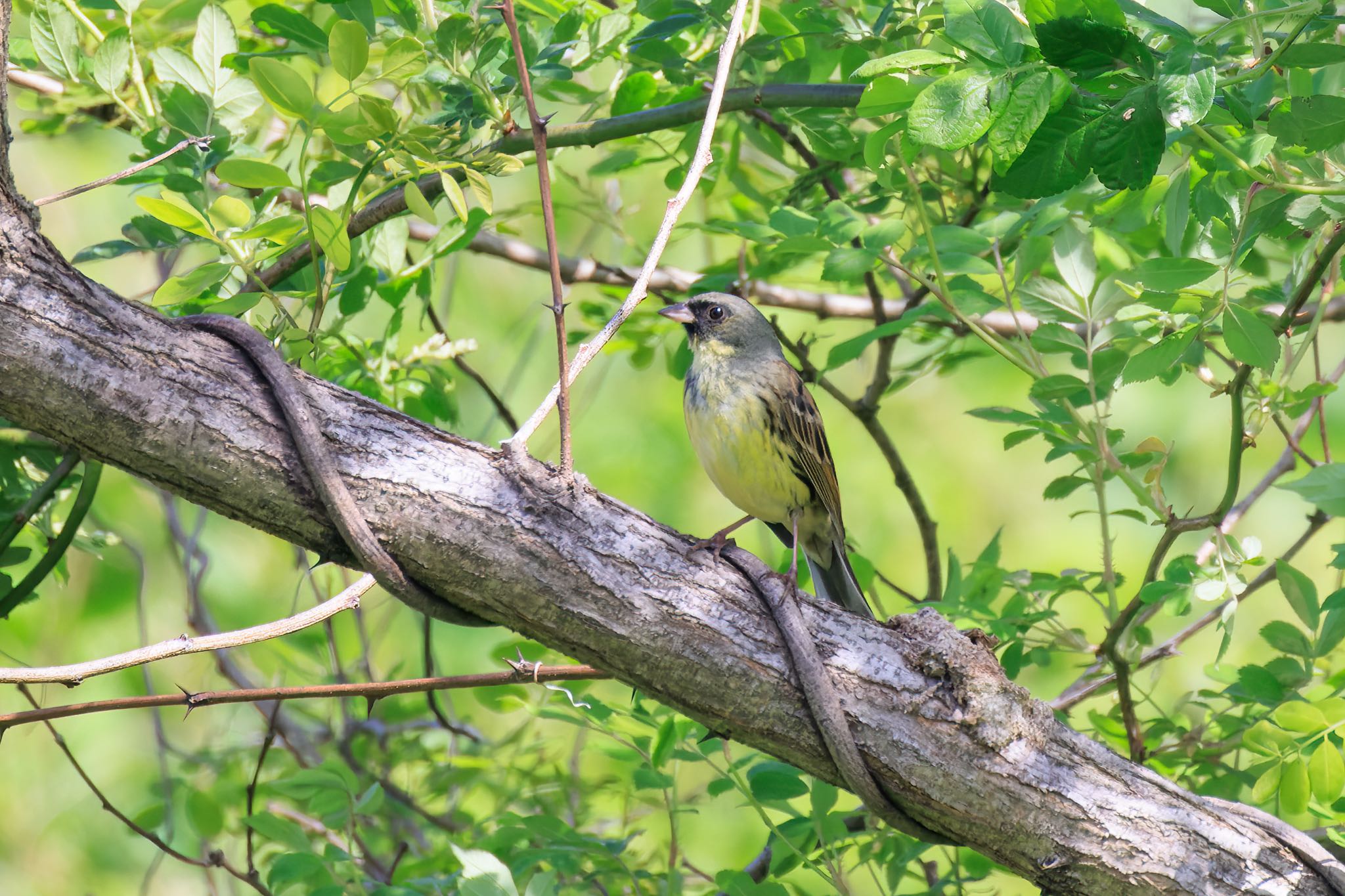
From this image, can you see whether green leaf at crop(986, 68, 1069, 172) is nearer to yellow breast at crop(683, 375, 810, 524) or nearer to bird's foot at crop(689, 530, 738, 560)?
bird's foot at crop(689, 530, 738, 560)

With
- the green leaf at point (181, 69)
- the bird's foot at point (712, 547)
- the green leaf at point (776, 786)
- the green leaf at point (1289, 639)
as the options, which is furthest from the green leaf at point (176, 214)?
the green leaf at point (1289, 639)

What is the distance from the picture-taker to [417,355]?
3156 millimetres

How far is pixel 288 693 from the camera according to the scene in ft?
6.75

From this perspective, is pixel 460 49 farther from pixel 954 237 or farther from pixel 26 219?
pixel 954 237

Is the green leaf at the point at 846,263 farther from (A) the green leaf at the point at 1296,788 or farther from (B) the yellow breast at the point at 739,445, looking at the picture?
(A) the green leaf at the point at 1296,788

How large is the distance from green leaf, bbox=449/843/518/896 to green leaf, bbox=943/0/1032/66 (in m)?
1.68

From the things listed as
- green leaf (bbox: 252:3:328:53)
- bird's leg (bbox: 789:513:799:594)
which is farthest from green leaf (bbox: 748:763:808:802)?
green leaf (bbox: 252:3:328:53)

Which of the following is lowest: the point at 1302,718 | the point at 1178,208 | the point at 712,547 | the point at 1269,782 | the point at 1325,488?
the point at 1269,782

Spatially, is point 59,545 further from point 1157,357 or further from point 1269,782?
point 1269,782

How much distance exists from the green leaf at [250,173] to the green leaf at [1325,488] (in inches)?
68.2

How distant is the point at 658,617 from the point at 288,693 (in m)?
0.66

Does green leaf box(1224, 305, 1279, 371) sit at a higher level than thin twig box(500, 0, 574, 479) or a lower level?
lower

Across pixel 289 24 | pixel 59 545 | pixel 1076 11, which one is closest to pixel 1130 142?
pixel 1076 11

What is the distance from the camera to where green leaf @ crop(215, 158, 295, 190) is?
2.10 meters
